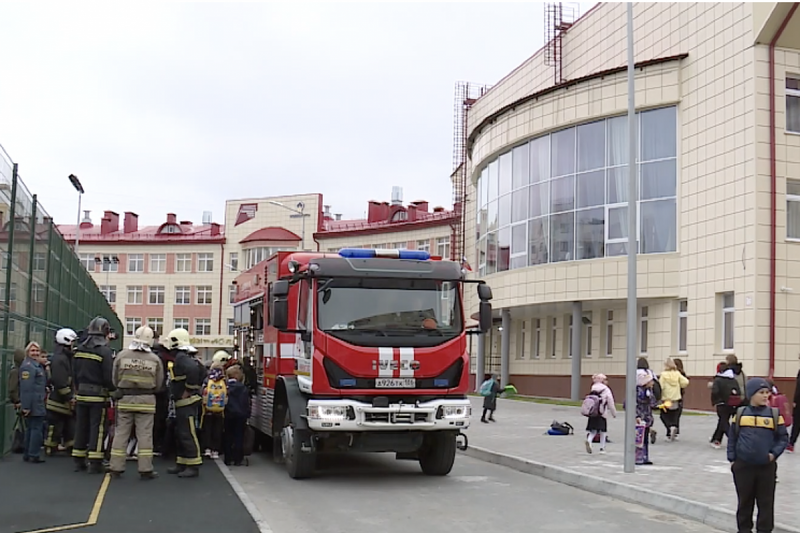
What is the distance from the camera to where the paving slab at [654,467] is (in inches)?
397

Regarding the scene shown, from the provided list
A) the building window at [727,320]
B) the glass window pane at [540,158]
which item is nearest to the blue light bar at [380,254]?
the building window at [727,320]

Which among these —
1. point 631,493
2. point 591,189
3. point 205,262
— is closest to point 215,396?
point 631,493

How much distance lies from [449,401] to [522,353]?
26918 mm

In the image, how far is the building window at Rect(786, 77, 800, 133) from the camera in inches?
1020

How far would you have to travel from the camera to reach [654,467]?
13414 mm

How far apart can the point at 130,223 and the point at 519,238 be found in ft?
188

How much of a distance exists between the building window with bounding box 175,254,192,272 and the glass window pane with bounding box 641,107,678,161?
184 feet

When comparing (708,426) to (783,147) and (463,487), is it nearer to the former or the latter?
(783,147)

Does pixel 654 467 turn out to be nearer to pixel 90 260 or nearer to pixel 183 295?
pixel 183 295

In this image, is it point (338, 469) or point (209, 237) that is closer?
point (338, 469)

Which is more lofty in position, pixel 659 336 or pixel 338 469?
pixel 659 336

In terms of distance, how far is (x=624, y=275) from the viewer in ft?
95.5

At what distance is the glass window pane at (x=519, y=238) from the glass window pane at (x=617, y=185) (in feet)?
13.7

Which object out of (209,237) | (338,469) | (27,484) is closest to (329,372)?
(338,469)
